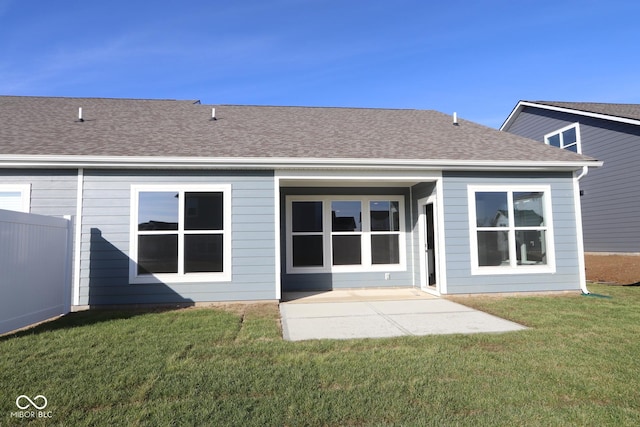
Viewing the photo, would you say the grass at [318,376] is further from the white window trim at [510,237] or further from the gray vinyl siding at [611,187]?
the gray vinyl siding at [611,187]

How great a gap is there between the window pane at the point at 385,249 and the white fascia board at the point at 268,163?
225 cm

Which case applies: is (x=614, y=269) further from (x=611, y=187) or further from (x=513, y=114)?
(x=513, y=114)

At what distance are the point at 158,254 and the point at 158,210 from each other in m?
0.84

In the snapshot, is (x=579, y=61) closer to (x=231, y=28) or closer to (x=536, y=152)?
(x=536, y=152)

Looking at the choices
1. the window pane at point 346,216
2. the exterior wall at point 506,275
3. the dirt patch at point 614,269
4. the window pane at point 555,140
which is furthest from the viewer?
the window pane at point 555,140

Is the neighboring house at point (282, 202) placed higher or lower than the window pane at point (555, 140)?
lower

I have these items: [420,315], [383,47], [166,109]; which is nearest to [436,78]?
[383,47]

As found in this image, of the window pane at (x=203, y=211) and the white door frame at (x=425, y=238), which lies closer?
the window pane at (x=203, y=211)

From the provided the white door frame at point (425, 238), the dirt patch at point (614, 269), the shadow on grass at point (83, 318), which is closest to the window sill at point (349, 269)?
the white door frame at point (425, 238)

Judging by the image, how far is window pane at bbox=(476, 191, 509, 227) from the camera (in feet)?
26.5

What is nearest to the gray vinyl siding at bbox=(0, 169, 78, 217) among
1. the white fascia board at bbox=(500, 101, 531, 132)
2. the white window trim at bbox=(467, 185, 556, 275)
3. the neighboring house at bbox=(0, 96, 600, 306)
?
the neighboring house at bbox=(0, 96, 600, 306)

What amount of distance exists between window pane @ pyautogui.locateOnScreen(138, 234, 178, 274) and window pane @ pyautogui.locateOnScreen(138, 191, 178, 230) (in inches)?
8.2

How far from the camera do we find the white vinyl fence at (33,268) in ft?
16.5

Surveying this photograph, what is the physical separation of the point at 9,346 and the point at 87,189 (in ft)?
11.2
